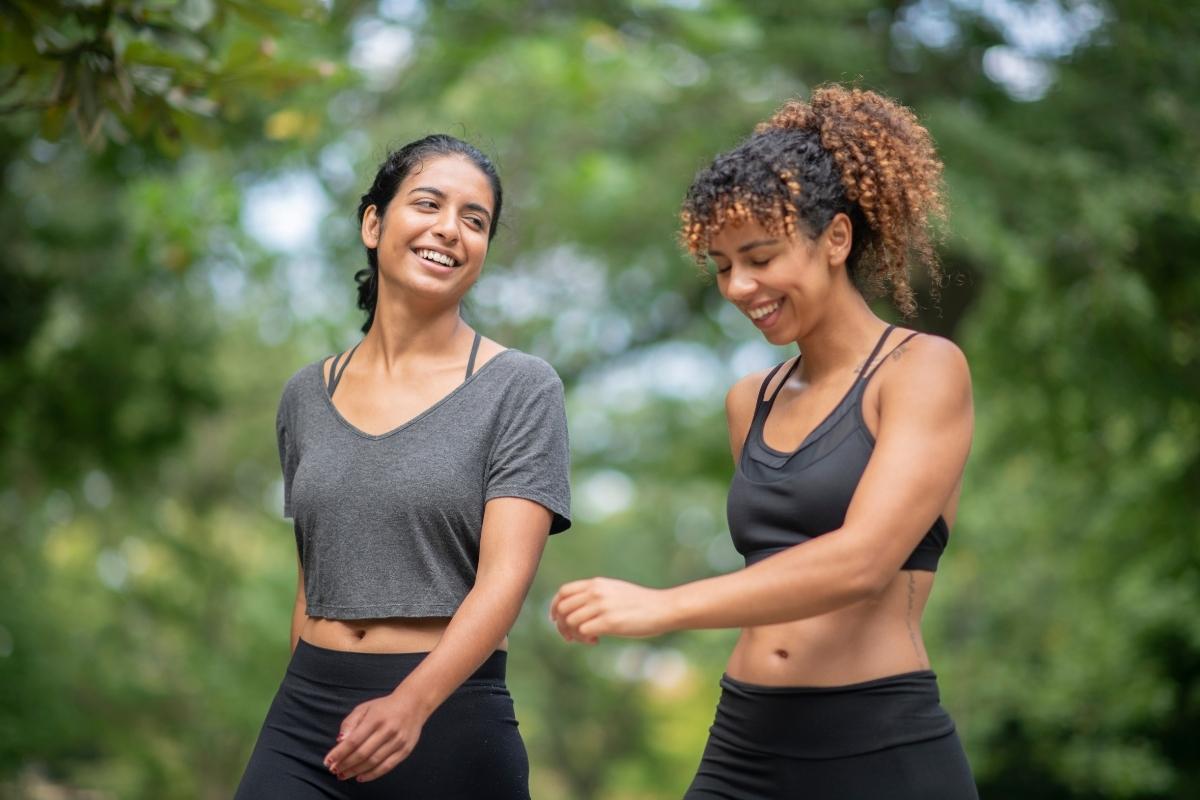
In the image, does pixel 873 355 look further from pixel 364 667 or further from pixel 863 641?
pixel 364 667

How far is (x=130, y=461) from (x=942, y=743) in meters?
8.55

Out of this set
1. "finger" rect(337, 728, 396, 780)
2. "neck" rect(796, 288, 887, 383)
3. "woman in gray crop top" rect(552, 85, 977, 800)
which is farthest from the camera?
"neck" rect(796, 288, 887, 383)

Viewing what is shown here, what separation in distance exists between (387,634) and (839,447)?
0.97 metres

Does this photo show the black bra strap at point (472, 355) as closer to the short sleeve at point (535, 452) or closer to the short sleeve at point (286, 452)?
the short sleeve at point (535, 452)

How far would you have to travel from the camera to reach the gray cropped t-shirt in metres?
2.87

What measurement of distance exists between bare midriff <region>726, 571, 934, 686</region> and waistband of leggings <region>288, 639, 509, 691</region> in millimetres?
617

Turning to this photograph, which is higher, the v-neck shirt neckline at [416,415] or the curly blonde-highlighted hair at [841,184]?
the curly blonde-highlighted hair at [841,184]

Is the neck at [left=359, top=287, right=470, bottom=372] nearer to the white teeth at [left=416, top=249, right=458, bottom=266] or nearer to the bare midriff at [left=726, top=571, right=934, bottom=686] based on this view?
the white teeth at [left=416, top=249, right=458, bottom=266]

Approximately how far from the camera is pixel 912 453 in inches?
93.9

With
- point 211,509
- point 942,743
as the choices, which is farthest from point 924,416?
point 211,509

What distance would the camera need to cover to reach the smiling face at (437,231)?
3012mm

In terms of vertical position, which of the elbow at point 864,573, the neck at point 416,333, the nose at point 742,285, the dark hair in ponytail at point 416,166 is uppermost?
the dark hair in ponytail at point 416,166

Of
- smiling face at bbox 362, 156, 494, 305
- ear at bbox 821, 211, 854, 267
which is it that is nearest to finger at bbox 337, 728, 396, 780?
smiling face at bbox 362, 156, 494, 305

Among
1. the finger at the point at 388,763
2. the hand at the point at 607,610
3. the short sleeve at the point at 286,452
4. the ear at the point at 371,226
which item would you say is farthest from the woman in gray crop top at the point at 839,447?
the short sleeve at the point at 286,452
